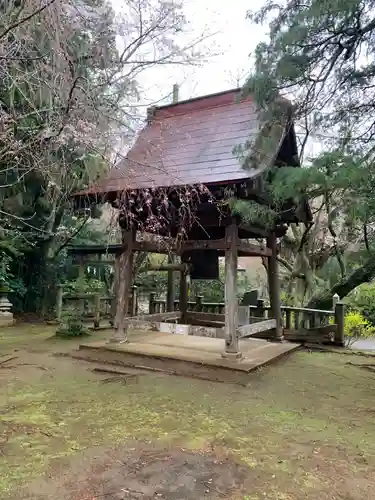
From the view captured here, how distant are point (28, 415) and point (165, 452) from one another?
148 cm

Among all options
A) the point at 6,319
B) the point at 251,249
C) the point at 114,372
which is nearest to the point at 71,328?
the point at 6,319

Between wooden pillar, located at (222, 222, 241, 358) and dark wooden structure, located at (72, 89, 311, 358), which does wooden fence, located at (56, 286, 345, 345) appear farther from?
wooden pillar, located at (222, 222, 241, 358)

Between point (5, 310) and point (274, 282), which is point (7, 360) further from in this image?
point (274, 282)

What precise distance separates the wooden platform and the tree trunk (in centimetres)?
175

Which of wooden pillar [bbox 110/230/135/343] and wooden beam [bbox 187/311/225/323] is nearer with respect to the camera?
wooden pillar [bbox 110/230/135/343]

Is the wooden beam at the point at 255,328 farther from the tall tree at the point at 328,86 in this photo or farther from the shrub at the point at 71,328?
the shrub at the point at 71,328

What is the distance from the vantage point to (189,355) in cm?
581

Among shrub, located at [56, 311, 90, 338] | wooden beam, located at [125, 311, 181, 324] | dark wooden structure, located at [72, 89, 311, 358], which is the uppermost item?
dark wooden structure, located at [72, 89, 311, 358]

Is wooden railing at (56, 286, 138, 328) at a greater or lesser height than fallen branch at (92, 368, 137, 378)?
greater

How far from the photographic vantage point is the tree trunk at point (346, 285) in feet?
23.2

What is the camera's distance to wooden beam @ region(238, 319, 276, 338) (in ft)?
18.8

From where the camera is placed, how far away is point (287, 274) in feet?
40.4

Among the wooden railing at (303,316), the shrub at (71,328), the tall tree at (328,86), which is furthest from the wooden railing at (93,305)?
the tall tree at (328,86)

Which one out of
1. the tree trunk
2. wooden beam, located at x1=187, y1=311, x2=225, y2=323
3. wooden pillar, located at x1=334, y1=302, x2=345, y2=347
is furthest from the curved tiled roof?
wooden pillar, located at x1=334, y1=302, x2=345, y2=347
